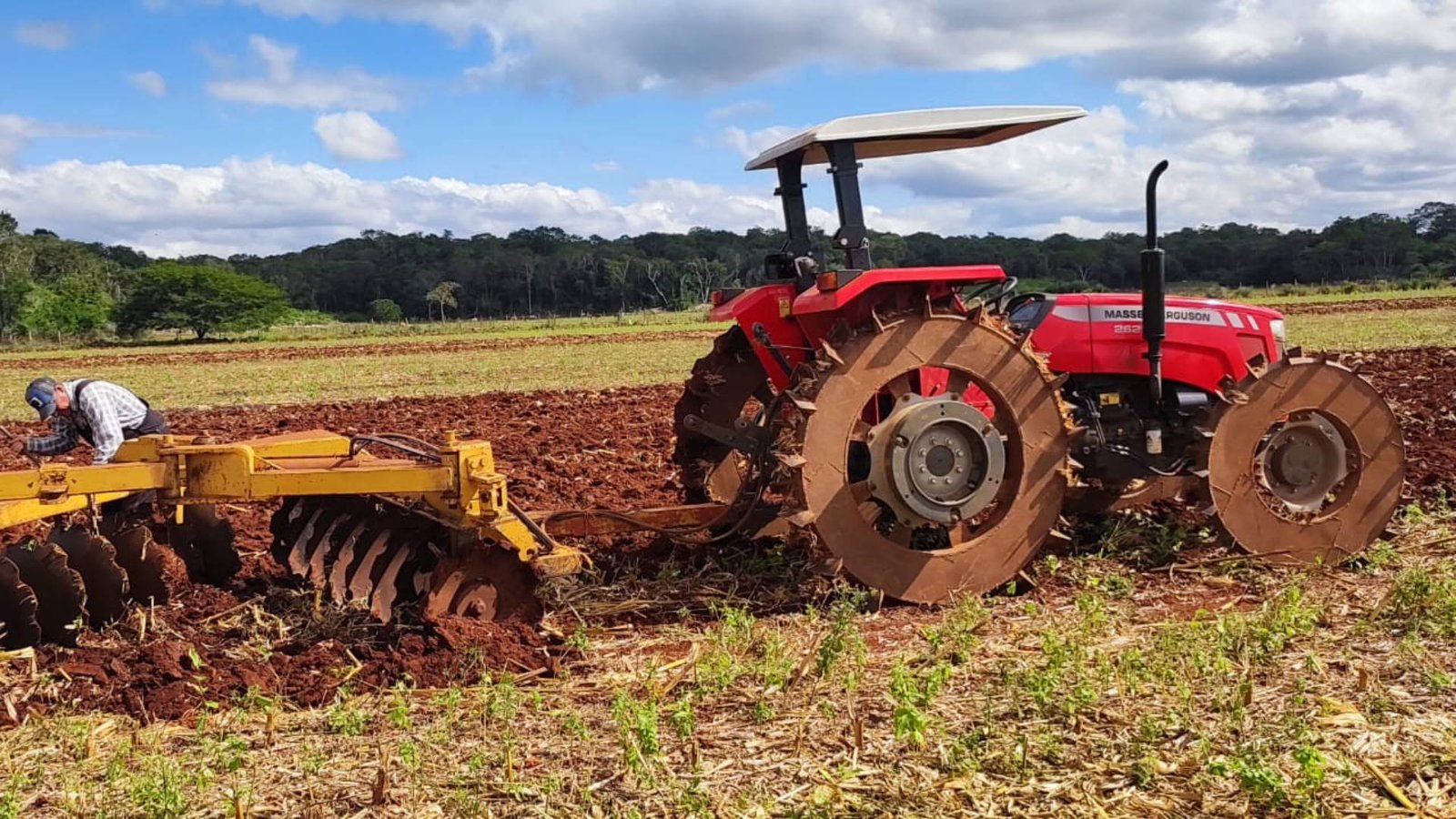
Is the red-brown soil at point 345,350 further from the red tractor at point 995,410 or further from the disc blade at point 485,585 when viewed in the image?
the disc blade at point 485,585

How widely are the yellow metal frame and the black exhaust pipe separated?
3.29 metres

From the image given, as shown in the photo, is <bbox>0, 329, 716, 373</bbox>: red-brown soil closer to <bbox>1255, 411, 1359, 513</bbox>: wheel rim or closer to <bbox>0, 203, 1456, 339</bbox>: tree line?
<bbox>0, 203, 1456, 339</bbox>: tree line

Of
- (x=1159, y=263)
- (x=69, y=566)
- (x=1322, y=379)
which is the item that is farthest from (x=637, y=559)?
(x=1322, y=379)

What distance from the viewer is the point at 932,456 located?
541 centimetres

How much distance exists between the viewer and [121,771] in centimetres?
364

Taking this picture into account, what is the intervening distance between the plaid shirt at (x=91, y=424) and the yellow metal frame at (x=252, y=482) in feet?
5.97

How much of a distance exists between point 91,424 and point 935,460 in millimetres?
4981

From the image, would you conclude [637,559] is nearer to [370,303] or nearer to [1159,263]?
[1159,263]

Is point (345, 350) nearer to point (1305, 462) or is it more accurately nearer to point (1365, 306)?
point (1365, 306)

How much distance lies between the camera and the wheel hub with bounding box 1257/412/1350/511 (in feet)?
19.6

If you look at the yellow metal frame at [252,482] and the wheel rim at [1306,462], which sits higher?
the yellow metal frame at [252,482]

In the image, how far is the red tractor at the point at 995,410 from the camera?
5355 millimetres

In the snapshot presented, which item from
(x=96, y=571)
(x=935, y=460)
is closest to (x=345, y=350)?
(x=96, y=571)

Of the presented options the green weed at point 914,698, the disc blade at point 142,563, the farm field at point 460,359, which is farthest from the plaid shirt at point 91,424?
the farm field at point 460,359
